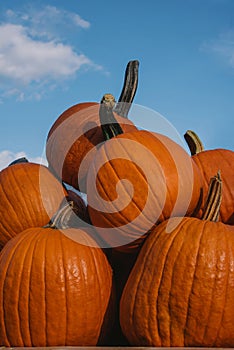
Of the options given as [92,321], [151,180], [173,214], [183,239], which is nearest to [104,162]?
[151,180]

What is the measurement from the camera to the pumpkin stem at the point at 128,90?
9.12 ft

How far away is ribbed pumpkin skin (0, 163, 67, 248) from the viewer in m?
2.71

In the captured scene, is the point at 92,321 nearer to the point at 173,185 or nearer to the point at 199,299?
the point at 199,299

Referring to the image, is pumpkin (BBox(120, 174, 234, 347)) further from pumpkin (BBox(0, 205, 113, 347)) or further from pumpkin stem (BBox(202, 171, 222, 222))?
pumpkin (BBox(0, 205, 113, 347))

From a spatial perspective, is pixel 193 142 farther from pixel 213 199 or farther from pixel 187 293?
pixel 187 293

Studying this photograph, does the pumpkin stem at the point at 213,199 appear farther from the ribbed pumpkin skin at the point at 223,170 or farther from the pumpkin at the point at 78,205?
the pumpkin at the point at 78,205

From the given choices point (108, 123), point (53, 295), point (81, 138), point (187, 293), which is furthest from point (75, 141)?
point (187, 293)

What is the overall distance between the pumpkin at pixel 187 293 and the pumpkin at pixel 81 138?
863 millimetres

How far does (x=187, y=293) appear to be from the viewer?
195 cm

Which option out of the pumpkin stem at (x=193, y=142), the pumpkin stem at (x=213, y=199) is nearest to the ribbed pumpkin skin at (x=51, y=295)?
the pumpkin stem at (x=213, y=199)

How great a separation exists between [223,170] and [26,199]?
112cm

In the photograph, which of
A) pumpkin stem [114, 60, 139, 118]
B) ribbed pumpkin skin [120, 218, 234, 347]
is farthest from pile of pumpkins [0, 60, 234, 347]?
Answer: pumpkin stem [114, 60, 139, 118]

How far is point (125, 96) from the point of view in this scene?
2.79 m

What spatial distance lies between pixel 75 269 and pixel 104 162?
0.52 meters
